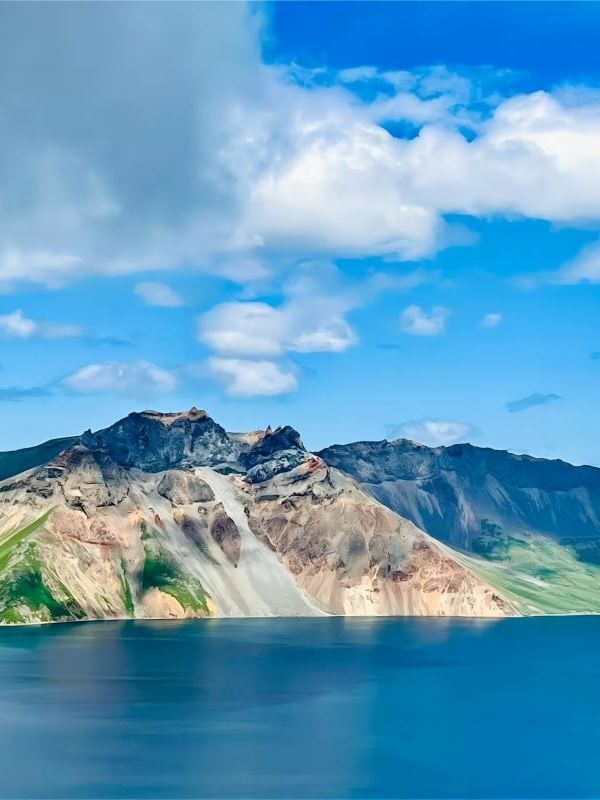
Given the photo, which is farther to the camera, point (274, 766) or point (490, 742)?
point (490, 742)

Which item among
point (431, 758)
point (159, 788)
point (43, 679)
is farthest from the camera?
point (43, 679)

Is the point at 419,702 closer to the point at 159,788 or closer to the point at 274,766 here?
the point at 274,766

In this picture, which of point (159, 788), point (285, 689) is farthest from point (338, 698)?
point (159, 788)

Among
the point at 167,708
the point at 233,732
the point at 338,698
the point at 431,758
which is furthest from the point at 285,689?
the point at 431,758

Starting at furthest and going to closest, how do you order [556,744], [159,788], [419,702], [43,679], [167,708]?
[43,679] < [419,702] < [167,708] < [556,744] < [159,788]

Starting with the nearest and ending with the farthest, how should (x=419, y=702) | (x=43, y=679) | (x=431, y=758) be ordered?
(x=431, y=758)
(x=419, y=702)
(x=43, y=679)

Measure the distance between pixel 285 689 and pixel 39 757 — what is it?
67940 mm

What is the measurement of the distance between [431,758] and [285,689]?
197 ft

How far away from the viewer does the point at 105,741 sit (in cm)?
13950

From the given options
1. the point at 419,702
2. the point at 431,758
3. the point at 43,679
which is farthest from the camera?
the point at 43,679

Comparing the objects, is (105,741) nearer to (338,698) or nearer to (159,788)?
(159,788)

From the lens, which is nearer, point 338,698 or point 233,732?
point 233,732

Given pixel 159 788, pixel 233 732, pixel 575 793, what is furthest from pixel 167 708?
pixel 575 793

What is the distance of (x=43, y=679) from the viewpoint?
198000 millimetres
